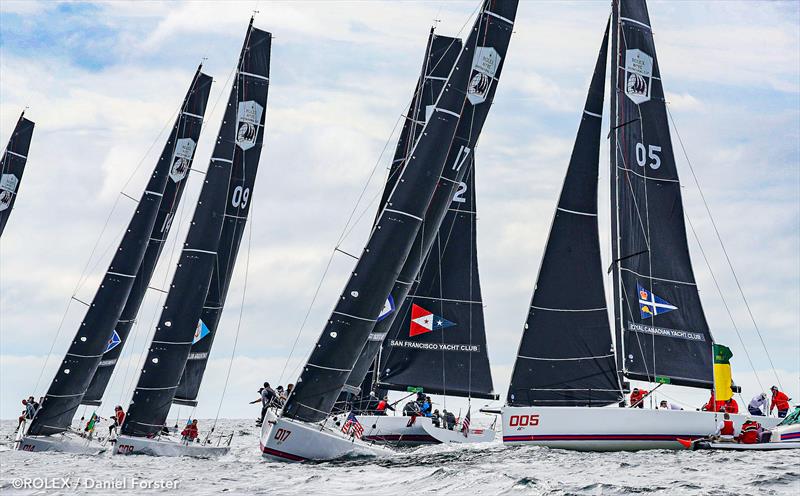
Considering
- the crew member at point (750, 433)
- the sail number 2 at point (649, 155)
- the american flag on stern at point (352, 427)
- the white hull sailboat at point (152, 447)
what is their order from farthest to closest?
the white hull sailboat at point (152, 447) < the sail number 2 at point (649, 155) < the american flag on stern at point (352, 427) < the crew member at point (750, 433)

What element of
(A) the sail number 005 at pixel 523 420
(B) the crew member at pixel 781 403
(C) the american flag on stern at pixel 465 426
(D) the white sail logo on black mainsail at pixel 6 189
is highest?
(D) the white sail logo on black mainsail at pixel 6 189

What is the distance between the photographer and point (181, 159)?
1672 inches

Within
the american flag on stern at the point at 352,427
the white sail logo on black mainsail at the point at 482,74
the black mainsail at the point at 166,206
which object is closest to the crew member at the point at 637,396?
the american flag on stern at the point at 352,427

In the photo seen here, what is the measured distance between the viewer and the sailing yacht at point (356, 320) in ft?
89.2

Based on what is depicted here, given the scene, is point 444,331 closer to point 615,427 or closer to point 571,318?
point 571,318

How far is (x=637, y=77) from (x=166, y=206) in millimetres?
18946

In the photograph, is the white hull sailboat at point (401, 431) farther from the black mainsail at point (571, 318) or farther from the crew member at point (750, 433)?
the crew member at point (750, 433)

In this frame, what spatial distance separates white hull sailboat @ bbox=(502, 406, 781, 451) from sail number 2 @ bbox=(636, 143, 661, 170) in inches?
307

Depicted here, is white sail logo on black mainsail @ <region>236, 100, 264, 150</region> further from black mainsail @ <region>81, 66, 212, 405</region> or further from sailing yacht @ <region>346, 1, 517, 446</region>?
sailing yacht @ <region>346, 1, 517, 446</region>

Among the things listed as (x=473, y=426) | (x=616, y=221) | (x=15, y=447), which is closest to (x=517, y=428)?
(x=616, y=221)

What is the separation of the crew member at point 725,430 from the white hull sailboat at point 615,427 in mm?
121

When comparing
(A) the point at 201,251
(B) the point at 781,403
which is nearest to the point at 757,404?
(B) the point at 781,403

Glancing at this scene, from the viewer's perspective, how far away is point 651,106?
107ft

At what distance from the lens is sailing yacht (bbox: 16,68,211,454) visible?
35.7 m
